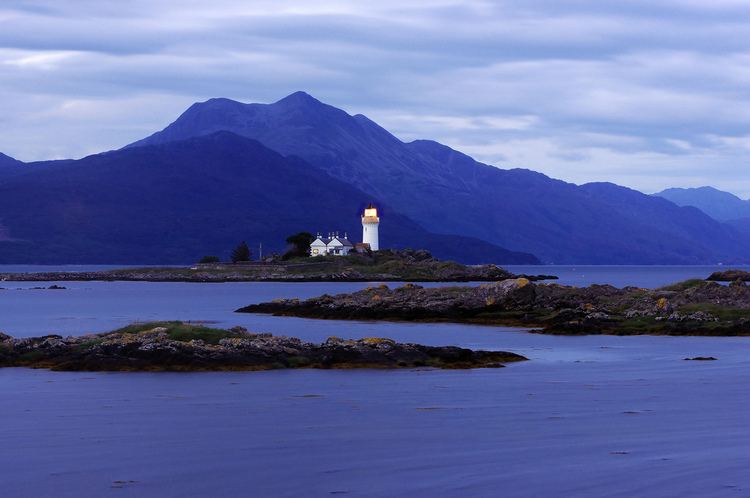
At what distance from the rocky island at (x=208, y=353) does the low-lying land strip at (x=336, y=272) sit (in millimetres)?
123675

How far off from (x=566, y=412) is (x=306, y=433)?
6.61 meters

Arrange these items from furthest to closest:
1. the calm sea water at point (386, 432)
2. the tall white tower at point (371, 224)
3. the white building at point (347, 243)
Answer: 1. the tall white tower at point (371, 224)
2. the white building at point (347, 243)
3. the calm sea water at point (386, 432)

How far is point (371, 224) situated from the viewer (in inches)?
7426

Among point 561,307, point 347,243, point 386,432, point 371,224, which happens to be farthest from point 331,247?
point 386,432

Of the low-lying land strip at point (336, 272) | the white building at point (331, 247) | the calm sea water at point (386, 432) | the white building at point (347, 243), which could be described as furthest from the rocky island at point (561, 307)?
the white building at point (347, 243)

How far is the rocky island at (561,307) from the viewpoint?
53.7 m

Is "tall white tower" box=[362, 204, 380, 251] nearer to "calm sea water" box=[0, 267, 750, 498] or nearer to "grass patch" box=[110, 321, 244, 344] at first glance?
"grass patch" box=[110, 321, 244, 344]

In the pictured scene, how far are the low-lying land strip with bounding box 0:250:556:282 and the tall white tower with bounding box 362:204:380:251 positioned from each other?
16.3 ft

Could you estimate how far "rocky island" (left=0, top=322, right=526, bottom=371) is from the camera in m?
34.4

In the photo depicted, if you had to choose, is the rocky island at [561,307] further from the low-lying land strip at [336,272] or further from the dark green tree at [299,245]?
the dark green tree at [299,245]

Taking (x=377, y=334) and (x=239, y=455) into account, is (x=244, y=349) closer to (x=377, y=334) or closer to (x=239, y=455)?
(x=239, y=455)

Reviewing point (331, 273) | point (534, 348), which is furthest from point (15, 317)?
point (331, 273)

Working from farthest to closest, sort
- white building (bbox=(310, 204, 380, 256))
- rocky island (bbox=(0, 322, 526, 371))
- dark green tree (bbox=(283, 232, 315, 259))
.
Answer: dark green tree (bbox=(283, 232, 315, 259))
white building (bbox=(310, 204, 380, 256))
rocky island (bbox=(0, 322, 526, 371))

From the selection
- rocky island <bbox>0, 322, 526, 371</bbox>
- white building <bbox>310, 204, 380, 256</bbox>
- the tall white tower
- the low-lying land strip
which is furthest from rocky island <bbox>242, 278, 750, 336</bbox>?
the tall white tower
